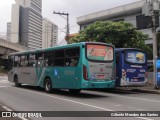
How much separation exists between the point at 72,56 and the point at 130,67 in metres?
4.48

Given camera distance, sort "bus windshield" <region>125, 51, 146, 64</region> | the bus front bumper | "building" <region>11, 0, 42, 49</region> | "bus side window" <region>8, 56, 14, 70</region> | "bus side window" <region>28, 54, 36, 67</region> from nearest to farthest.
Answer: the bus front bumper < "bus windshield" <region>125, 51, 146, 64</region> < "bus side window" <region>28, 54, 36, 67</region> < "bus side window" <region>8, 56, 14, 70</region> < "building" <region>11, 0, 42, 49</region>

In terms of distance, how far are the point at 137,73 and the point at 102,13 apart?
2799 cm

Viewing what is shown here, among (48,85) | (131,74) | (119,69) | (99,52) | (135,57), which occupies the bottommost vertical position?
(48,85)

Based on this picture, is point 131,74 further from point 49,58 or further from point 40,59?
point 40,59

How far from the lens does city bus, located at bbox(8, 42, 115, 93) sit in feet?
59.0

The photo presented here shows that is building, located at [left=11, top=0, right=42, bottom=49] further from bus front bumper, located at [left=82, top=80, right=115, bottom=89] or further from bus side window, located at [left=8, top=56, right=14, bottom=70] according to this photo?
bus front bumper, located at [left=82, top=80, right=115, bottom=89]

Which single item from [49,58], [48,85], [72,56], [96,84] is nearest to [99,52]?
[72,56]

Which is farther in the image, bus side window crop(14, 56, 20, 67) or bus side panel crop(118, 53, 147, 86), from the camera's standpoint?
bus side window crop(14, 56, 20, 67)

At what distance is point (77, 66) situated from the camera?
1817cm

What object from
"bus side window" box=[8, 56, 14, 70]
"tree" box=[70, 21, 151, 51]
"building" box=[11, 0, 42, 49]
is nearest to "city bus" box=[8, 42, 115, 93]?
"bus side window" box=[8, 56, 14, 70]

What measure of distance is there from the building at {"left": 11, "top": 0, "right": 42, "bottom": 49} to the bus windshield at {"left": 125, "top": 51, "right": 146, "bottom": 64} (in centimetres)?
3818

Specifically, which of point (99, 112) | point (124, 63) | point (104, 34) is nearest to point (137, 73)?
point (124, 63)

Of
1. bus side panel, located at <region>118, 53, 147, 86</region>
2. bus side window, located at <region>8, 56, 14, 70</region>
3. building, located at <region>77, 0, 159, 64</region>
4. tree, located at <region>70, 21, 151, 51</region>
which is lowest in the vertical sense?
bus side panel, located at <region>118, 53, 147, 86</region>

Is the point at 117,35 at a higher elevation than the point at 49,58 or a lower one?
higher
